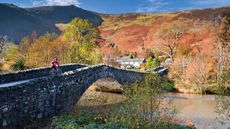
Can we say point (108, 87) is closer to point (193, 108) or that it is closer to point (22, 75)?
point (193, 108)

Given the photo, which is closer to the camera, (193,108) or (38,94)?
(38,94)

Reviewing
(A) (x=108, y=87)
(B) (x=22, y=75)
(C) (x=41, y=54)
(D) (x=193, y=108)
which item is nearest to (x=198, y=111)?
(D) (x=193, y=108)

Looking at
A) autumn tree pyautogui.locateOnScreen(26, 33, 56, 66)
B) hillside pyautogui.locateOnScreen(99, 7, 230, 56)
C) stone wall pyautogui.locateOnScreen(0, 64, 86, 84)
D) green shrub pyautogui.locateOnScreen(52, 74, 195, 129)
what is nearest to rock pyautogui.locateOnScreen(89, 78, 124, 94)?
stone wall pyautogui.locateOnScreen(0, 64, 86, 84)

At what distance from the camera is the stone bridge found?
20270 mm

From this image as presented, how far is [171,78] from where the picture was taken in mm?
68250

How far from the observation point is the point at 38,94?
23.9 m

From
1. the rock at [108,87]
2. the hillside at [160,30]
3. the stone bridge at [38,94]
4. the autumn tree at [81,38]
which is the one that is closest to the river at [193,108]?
the rock at [108,87]

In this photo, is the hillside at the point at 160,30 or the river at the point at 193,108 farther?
the hillside at the point at 160,30

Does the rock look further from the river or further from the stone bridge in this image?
the stone bridge

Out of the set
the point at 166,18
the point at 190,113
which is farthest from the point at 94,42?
the point at 166,18

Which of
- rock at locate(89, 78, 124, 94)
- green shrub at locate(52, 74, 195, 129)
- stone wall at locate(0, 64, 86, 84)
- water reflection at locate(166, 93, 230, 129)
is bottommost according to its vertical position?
water reflection at locate(166, 93, 230, 129)

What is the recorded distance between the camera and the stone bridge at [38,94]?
20.3 metres

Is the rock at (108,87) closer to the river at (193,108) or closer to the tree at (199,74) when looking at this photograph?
the river at (193,108)

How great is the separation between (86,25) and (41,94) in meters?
59.3
